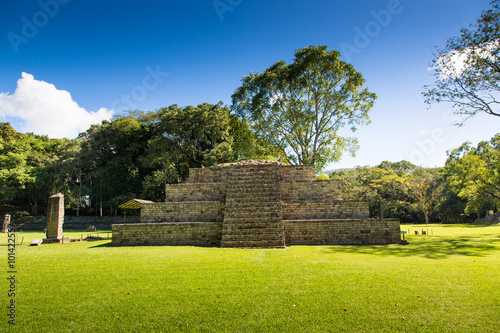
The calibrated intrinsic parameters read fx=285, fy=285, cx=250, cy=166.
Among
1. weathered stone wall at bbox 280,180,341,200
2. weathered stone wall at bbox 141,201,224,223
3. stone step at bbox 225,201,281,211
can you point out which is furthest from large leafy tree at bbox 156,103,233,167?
stone step at bbox 225,201,281,211

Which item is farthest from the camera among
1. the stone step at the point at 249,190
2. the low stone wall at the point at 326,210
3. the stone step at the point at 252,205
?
the stone step at the point at 249,190

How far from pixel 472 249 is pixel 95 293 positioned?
10.1 meters

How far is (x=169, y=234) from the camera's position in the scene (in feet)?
33.4

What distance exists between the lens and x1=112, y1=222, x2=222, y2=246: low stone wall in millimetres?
10109

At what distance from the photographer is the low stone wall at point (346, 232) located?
32.5ft

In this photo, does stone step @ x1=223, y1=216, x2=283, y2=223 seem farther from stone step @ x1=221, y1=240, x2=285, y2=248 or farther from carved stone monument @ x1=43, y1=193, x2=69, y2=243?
carved stone monument @ x1=43, y1=193, x2=69, y2=243

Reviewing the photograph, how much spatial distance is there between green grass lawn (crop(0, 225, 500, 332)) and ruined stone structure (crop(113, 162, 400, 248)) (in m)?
2.85

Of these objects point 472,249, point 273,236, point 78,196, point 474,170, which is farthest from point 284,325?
point 78,196

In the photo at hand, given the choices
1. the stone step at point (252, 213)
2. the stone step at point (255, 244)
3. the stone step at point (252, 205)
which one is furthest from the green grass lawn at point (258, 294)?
the stone step at point (252, 205)

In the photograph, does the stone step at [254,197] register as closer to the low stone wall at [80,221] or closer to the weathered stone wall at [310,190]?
the weathered stone wall at [310,190]

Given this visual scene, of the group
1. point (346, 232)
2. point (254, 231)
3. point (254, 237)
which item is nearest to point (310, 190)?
point (346, 232)

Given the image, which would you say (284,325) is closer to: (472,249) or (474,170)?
(472,249)

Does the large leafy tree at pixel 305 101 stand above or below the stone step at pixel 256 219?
above

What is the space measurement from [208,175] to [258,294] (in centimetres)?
1064
